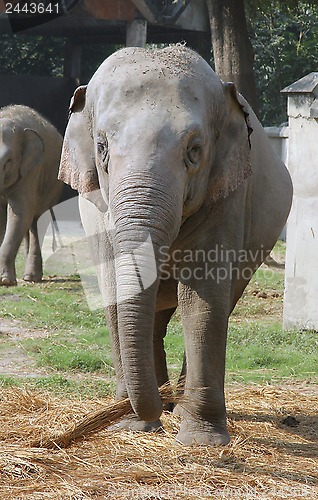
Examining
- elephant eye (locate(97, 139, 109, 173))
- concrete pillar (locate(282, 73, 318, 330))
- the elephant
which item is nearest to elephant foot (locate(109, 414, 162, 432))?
the elephant

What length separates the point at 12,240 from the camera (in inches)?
436

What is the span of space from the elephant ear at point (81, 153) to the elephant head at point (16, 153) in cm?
666

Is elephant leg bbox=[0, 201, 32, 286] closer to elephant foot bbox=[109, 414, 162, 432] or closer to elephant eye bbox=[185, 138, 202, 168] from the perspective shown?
elephant foot bbox=[109, 414, 162, 432]

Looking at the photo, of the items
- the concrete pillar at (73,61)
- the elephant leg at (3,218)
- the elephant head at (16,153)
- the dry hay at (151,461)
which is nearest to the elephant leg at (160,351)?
the dry hay at (151,461)

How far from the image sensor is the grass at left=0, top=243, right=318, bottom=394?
704 cm

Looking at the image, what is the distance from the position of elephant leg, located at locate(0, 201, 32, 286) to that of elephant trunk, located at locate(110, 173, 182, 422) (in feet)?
23.3

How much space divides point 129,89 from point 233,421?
226cm

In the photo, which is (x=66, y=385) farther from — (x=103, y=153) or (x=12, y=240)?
(x=12, y=240)

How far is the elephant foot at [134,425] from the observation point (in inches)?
200

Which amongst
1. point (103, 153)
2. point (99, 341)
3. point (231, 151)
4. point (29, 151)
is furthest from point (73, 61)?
point (103, 153)

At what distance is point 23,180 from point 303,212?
4.26 meters

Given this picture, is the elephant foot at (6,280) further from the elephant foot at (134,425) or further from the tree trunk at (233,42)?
the elephant foot at (134,425)

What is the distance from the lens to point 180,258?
4.77m

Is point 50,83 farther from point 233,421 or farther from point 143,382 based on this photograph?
point 143,382
